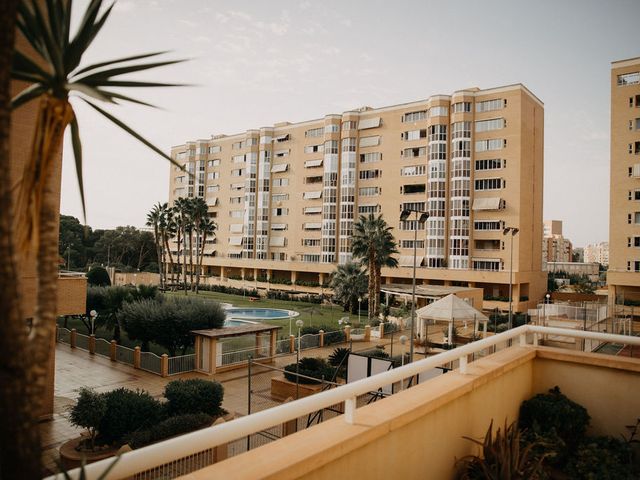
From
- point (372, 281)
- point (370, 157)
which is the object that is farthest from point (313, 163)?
point (372, 281)

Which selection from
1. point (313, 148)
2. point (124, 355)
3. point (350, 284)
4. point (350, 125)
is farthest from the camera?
point (313, 148)

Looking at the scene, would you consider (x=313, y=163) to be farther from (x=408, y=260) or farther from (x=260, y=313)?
(x=260, y=313)

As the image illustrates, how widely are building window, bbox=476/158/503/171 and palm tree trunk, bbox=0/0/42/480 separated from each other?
5793cm

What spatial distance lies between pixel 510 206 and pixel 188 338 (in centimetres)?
4198

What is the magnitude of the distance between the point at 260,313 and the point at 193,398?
31880 mm

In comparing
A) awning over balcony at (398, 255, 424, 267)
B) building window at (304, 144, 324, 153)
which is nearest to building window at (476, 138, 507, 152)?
awning over balcony at (398, 255, 424, 267)

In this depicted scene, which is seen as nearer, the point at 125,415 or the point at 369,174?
the point at 125,415

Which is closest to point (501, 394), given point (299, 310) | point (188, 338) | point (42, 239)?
point (42, 239)

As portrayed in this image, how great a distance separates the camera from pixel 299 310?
47656mm

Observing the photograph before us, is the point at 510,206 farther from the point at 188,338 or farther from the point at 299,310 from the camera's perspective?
the point at 188,338

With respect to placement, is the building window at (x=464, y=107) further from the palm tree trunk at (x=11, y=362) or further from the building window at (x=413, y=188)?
the palm tree trunk at (x=11, y=362)

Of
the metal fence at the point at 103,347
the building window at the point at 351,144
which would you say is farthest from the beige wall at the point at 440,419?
the building window at the point at 351,144

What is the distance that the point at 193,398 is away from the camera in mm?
14102

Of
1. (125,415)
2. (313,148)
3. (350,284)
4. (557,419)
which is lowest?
(125,415)
